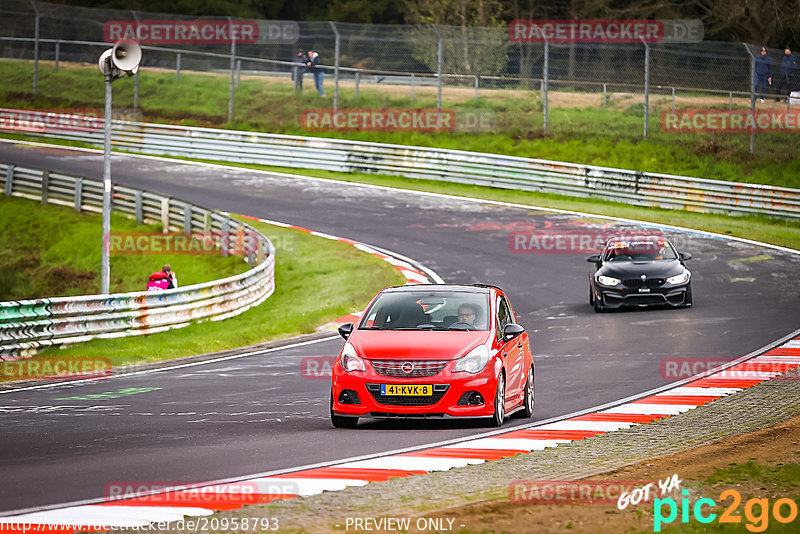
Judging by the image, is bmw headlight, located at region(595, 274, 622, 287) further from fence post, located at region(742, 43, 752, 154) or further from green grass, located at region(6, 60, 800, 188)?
green grass, located at region(6, 60, 800, 188)

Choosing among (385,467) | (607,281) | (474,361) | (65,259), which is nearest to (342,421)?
(474,361)

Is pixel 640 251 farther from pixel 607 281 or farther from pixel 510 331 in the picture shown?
pixel 510 331

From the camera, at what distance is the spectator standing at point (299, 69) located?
136 feet

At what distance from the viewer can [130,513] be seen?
26.7 feet

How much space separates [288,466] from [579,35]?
160ft

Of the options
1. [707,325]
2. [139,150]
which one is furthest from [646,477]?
[139,150]

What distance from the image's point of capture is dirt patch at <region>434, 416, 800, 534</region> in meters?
7.54

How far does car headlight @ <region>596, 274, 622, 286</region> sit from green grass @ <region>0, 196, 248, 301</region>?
378 inches

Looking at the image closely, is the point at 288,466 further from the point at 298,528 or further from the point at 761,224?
the point at 761,224

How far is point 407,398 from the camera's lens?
11703 mm

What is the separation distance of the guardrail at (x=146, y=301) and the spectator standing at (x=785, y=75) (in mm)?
15967

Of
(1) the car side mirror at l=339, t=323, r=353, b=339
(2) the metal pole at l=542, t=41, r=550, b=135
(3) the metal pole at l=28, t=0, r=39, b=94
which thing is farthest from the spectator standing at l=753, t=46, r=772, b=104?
(3) the metal pole at l=28, t=0, r=39, b=94

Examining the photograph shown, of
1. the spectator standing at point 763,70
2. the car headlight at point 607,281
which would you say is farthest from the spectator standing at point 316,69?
the car headlight at point 607,281

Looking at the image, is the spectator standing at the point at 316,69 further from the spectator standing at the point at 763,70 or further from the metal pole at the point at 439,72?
the spectator standing at the point at 763,70
